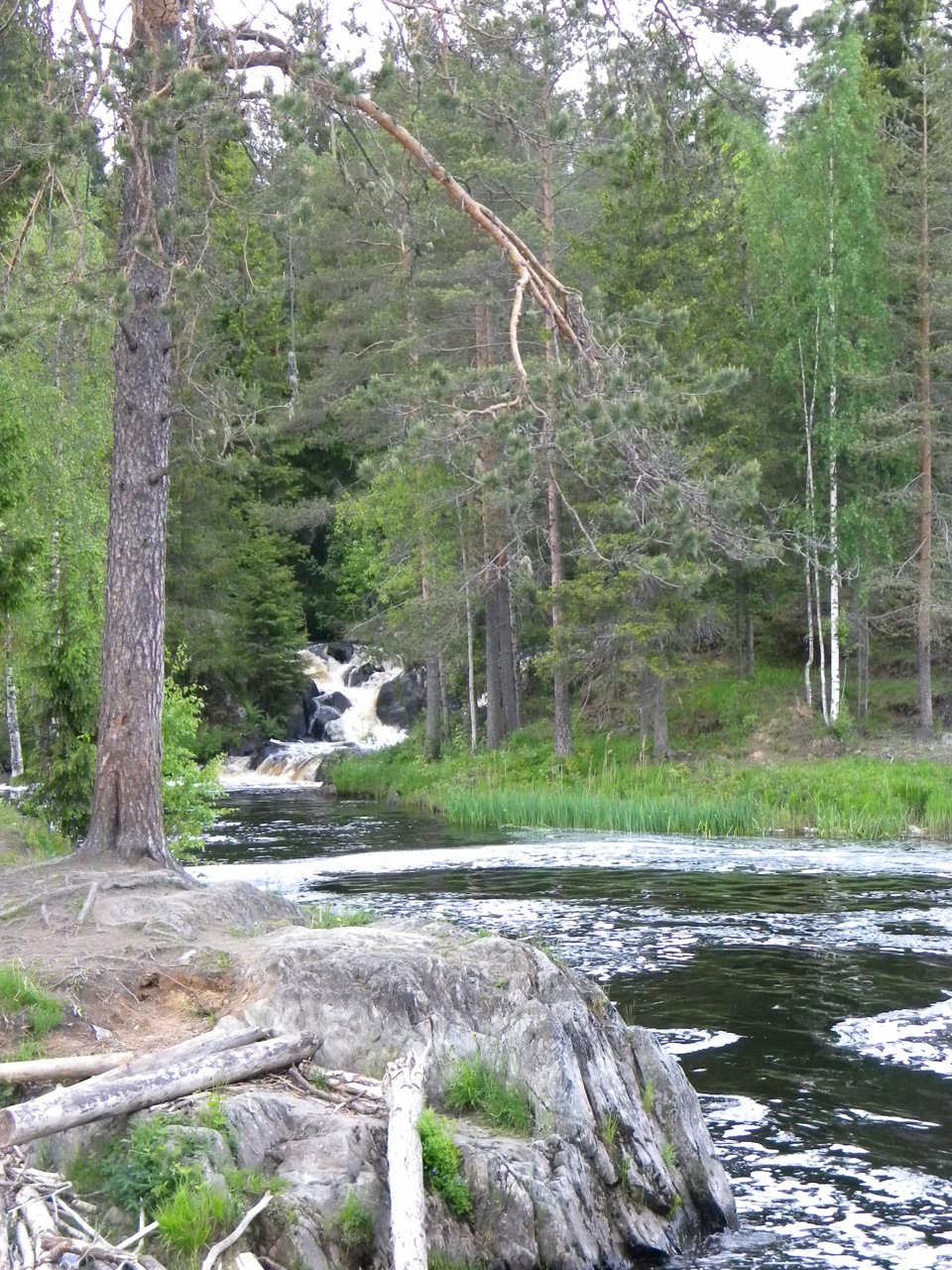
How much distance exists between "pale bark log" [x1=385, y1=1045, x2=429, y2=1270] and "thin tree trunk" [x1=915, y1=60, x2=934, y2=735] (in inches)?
845

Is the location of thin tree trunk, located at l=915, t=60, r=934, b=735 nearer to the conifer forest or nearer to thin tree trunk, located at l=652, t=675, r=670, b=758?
the conifer forest

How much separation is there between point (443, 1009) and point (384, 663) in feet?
107

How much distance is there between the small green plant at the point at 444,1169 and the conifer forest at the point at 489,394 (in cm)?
438

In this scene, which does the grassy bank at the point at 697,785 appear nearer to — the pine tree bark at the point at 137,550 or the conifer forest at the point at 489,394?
the conifer forest at the point at 489,394

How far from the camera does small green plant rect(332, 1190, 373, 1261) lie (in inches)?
221

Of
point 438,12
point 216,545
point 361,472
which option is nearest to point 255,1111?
point 361,472

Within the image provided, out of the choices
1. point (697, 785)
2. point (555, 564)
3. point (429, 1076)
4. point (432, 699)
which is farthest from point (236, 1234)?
point (432, 699)

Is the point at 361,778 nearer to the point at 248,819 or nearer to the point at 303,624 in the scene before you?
the point at 248,819

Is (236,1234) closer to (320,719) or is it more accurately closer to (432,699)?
(432,699)

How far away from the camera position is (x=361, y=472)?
1047 cm

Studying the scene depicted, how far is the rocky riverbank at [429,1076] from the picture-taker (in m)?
5.87

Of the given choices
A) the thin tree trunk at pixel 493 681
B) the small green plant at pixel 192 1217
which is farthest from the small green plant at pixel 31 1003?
the thin tree trunk at pixel 493 681

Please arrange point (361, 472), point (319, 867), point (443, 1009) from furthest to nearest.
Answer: point (319, 867)
point (361, 472)
point (443, 1009)

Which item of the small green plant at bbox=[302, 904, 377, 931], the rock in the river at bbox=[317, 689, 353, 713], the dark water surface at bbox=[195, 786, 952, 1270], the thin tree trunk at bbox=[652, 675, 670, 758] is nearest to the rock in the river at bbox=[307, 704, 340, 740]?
the rock in the river at bbox=[317, 689, 353, 713]
